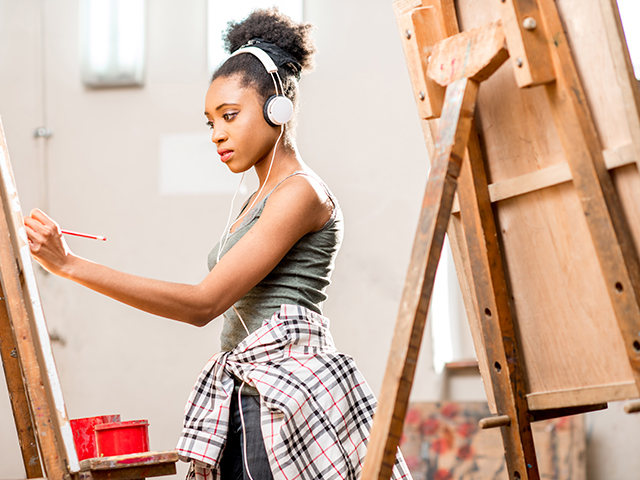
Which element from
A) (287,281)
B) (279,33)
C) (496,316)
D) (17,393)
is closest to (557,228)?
(496,316)

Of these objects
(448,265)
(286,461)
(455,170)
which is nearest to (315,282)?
(286,461)

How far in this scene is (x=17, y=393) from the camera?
1513 mm

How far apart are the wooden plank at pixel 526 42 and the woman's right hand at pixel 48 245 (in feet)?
2.75

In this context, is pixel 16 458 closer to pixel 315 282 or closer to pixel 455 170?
pixel 315 282

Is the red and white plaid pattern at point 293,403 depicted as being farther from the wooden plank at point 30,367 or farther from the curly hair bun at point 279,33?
the curly hair bun at point 279,33

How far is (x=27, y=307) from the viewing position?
1.23 metres

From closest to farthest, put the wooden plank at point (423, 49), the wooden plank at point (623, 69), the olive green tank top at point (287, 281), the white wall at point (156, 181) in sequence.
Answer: the wooden plank at point (623, 69), the wooden plank at point (423, 49), the olive green tank top at point (287, 281), the white wall at point (156, 181)

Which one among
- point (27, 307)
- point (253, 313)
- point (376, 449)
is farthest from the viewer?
point (253, 313)

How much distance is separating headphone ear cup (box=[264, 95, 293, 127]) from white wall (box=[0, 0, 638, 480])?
84.8 inches

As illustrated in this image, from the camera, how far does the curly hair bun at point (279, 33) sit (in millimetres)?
1643

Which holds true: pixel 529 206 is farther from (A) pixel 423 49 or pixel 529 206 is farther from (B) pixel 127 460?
(B) pixel 127 460

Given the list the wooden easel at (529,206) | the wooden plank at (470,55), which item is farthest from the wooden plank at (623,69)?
the wooden plank at (470,55)

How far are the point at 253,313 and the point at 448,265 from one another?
229 cm

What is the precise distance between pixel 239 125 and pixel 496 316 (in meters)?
0.66
